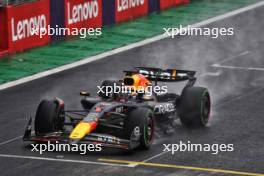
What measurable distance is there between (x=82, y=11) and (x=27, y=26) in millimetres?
3150

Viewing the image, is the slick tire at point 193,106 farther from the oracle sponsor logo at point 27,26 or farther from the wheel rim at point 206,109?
the oracle sponsor logo at point 27,26

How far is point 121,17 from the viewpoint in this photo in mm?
39156

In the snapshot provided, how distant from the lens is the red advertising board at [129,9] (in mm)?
38719

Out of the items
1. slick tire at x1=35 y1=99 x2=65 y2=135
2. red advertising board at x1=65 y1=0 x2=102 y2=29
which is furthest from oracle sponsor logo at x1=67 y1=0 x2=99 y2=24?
slick tire at x1=35 y1=99 x2=65 y2=135

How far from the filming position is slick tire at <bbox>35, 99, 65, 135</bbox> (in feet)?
74.9

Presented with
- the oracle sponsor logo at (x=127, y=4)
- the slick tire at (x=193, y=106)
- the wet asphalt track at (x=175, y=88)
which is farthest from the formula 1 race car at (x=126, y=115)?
the oracle sponsor logo at (x=127, y=4)

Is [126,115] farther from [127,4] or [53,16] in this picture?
[127,4]

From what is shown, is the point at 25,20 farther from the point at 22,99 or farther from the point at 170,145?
the point at 170,145

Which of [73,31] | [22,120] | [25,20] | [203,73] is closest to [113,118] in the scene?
[22,120]

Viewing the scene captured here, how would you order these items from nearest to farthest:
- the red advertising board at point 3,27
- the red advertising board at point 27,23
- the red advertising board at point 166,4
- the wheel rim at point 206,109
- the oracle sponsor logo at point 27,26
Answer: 1. the wheel rim at point 206,109
2. the red advertising board at point 3,27
3. the red advertising board at point 27,23
4. the oracle sponsor logo at point 27,26
5. the red advertising board at point 166,4

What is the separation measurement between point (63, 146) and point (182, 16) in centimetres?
1944

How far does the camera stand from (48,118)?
74.9 ft

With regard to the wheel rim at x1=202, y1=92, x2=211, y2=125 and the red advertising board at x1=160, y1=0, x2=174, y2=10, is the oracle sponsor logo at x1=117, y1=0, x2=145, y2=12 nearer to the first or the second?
the red advertising board at x1=160, y1=0, x2=174, y2=10

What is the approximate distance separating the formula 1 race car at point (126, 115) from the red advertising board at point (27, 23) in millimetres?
8904
